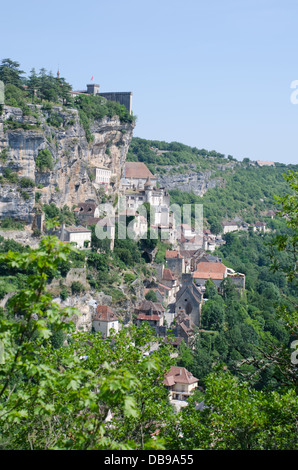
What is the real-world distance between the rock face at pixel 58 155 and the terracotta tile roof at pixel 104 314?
27.9ft

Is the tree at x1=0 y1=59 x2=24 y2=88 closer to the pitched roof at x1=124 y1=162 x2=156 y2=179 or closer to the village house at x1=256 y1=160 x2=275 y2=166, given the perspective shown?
the pitched roof at x1=124 y1=162 x2=156 y2=179

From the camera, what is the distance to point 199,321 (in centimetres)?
4659

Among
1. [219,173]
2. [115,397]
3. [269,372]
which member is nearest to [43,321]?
[115,397]

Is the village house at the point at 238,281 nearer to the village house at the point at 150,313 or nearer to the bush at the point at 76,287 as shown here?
the village house at the point at 150,313

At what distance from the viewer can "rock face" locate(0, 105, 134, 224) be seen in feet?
138

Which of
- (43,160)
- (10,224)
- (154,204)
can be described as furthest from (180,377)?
(154,204)

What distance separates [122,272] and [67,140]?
39.3 feet

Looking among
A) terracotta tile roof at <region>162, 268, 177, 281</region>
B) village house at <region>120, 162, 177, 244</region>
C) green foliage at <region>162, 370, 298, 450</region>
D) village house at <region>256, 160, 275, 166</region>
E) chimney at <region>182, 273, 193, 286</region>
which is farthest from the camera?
village house at <region>256, 160, 275, 166</region>

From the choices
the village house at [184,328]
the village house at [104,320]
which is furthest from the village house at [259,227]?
the village house at [104,320]

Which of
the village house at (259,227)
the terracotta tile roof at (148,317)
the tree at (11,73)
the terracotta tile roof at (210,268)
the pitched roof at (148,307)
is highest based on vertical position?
the tree at (11,73)

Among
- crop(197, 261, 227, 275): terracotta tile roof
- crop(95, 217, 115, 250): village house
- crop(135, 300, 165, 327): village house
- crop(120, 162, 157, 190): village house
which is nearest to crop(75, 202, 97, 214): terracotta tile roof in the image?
crop(95, 217, 115, 250): village house

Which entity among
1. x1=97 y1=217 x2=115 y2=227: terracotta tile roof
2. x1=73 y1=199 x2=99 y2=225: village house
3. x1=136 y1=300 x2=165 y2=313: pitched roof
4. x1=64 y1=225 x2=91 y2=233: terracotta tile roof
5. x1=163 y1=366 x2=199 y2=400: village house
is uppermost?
x1=73 y1=199 x2=99 y2=225: village house

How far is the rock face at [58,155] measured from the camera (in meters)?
42.2

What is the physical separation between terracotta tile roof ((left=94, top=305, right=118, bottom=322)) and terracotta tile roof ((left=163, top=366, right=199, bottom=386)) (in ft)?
17.2
